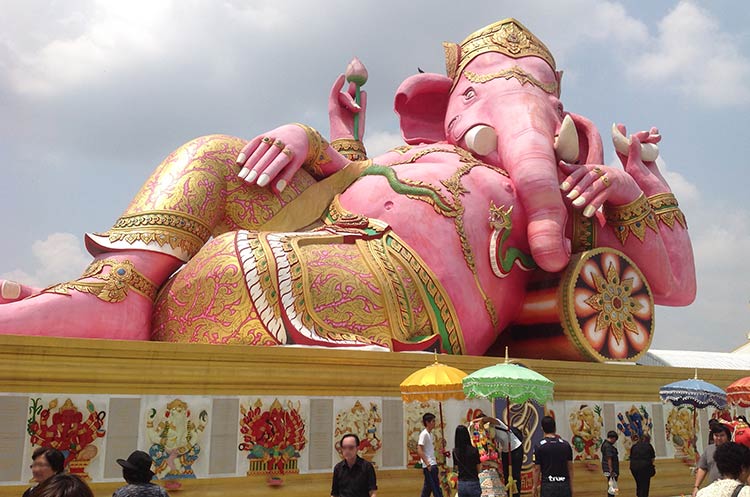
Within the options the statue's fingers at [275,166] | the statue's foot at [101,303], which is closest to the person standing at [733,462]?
the statue's foot at [101,303]

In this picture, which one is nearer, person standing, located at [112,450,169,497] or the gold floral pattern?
person standing, located at [112,450,169,497]

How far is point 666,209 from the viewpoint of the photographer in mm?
10961

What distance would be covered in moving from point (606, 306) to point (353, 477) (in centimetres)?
622

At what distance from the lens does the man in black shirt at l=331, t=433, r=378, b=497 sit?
16.0 ft

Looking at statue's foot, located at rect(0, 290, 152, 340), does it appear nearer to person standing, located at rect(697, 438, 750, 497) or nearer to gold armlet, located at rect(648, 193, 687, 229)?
person standing, located at rect(697, 438, 750, 497)

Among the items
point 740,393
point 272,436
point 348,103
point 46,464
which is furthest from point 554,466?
point 348,103

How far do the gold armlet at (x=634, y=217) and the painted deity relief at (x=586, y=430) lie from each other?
2499mm

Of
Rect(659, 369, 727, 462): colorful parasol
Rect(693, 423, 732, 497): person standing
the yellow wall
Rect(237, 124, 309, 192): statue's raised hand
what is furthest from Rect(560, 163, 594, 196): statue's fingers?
Rect(693, 423, 732, 497): person standing

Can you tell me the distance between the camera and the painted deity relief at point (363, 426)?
7.59 m

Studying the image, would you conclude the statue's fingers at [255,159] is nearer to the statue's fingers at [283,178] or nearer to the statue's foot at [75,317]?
the statue's fingers at [283,178]

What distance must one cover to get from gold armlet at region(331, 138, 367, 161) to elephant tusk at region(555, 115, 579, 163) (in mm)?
2772

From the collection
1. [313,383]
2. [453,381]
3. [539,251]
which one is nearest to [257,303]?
[313,383]

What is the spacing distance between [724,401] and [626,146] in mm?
3909

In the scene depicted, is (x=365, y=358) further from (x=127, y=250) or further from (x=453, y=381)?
(x=127, y=250)
